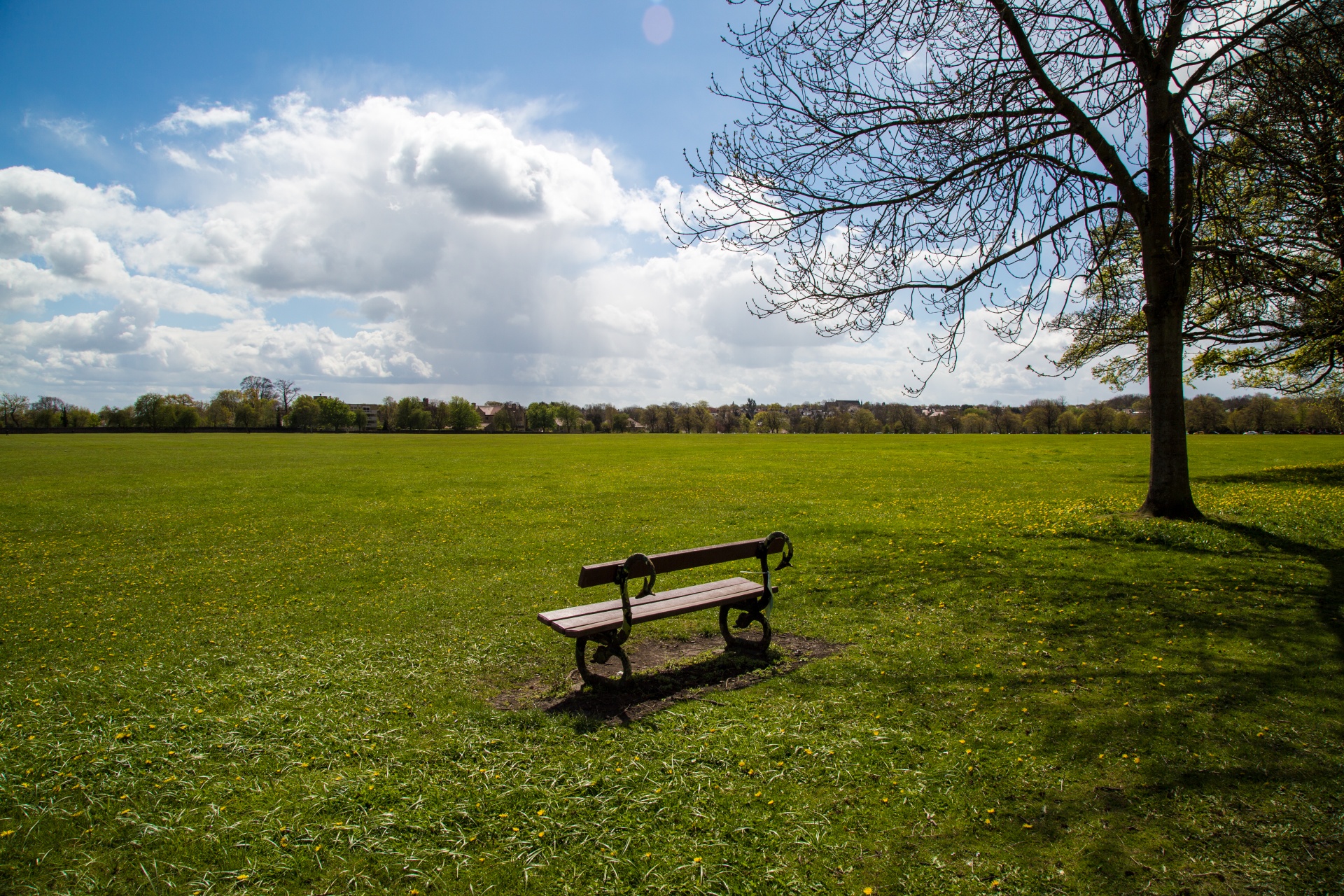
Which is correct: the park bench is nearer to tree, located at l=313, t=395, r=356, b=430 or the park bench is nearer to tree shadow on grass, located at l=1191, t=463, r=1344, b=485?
tree shadow on grass, located at l=1191, t=463, r=1344, b=485

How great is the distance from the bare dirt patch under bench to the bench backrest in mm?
988

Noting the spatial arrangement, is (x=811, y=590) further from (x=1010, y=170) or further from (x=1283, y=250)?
(x=1283, y=250)

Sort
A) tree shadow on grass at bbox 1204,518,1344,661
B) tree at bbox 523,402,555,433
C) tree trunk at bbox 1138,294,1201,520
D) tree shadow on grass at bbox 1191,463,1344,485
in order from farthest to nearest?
tree at bbox 523,402,555,433 → tree shadow on grass at bbox 1191,463,1344,485 → tree trunk at bbox 1138,294,1201,520 → tree shadow on grass at bbox 1204,518,1344,661

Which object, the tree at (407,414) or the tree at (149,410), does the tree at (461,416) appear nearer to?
the tree at (407,414)

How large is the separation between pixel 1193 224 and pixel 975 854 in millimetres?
8647

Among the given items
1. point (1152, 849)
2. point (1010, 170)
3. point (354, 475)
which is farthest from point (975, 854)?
point (354, 475)

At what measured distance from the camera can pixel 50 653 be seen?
7.55 metres

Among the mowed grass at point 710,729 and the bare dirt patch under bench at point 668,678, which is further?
the bare dirt patch under bench at point 668,678

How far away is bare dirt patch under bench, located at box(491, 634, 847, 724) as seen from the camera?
19.1 feet

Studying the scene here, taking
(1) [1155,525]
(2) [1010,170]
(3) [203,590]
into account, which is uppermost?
(2) [1010,170]

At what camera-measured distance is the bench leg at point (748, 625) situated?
7.05 metres

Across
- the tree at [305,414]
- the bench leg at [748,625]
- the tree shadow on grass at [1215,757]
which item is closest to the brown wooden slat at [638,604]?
the bench leg at [748,625]

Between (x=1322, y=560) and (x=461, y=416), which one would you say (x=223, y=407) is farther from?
(x=1322, y=560)

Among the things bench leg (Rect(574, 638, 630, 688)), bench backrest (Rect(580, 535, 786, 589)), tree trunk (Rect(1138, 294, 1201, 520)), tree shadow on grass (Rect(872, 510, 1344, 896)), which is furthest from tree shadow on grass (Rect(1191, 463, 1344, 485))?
bench leg (Rect(574, 638, 630, 688))
